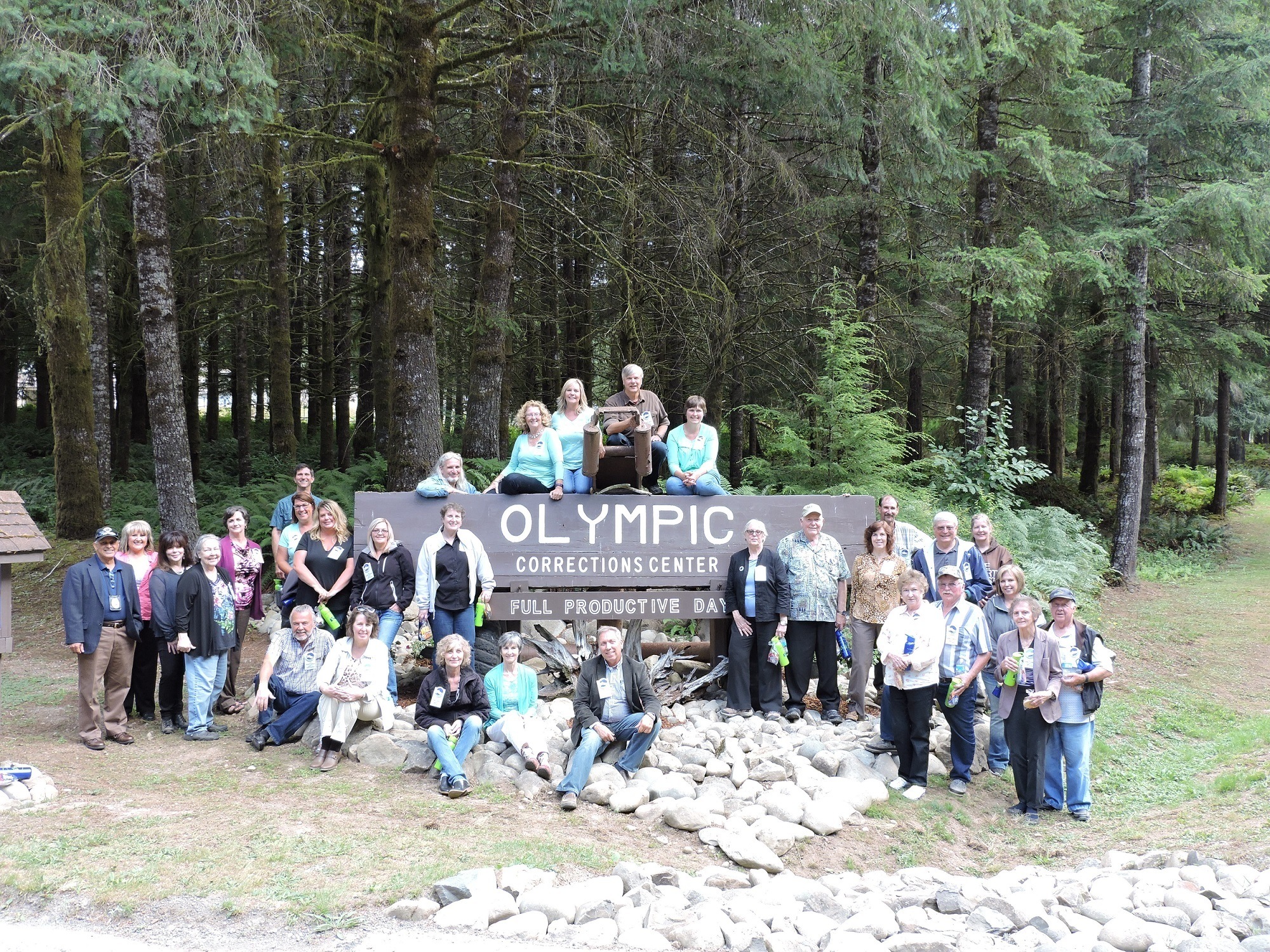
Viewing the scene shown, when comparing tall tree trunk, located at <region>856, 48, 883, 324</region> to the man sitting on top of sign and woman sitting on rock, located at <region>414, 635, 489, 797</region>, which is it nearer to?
the man sitting on top of sign

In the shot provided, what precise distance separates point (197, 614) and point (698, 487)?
4.26 meters

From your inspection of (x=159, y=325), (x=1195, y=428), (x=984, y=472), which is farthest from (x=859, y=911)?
(x=1195, y=428)

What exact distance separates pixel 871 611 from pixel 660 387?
742 centimetres

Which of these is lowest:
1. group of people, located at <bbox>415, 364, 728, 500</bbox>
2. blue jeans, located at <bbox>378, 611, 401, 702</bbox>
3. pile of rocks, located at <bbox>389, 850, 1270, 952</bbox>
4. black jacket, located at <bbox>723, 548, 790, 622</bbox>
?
pile of rocks, located at <bbox>389, 850, 1270, 952</bbox>

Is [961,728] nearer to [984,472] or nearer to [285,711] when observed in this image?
[285,711]

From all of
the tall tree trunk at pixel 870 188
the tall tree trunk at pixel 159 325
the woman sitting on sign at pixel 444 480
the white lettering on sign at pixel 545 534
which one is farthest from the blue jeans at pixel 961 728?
→ the tall tree trunk at pixel 159 325

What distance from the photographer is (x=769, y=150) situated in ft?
40.9

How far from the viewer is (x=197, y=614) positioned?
25.3 ft

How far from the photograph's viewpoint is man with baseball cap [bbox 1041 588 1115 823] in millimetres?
7082

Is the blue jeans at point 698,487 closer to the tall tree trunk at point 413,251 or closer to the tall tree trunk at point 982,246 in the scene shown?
the tall tree trunk at point 413,251

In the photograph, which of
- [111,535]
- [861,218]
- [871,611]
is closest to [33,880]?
[111,535]

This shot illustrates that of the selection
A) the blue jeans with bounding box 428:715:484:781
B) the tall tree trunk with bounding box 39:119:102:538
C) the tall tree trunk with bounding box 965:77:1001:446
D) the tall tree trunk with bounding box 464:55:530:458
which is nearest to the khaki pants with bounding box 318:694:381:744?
the blue jeans with bounding box 428:715:484:781

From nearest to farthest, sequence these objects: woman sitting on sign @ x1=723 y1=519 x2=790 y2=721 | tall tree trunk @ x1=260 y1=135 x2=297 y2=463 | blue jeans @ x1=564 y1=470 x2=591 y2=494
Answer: woman sitting on sign @ x1=723 y1=519 x2=790 y2=721 → blue jeans @ x1=564 y1=470 x2=591 y2=494 → tall tree trunk @ x1=260 y1=135 x2=297 y2=463

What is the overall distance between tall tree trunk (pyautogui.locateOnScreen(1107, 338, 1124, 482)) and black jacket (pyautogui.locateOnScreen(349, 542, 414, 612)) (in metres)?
15.3
